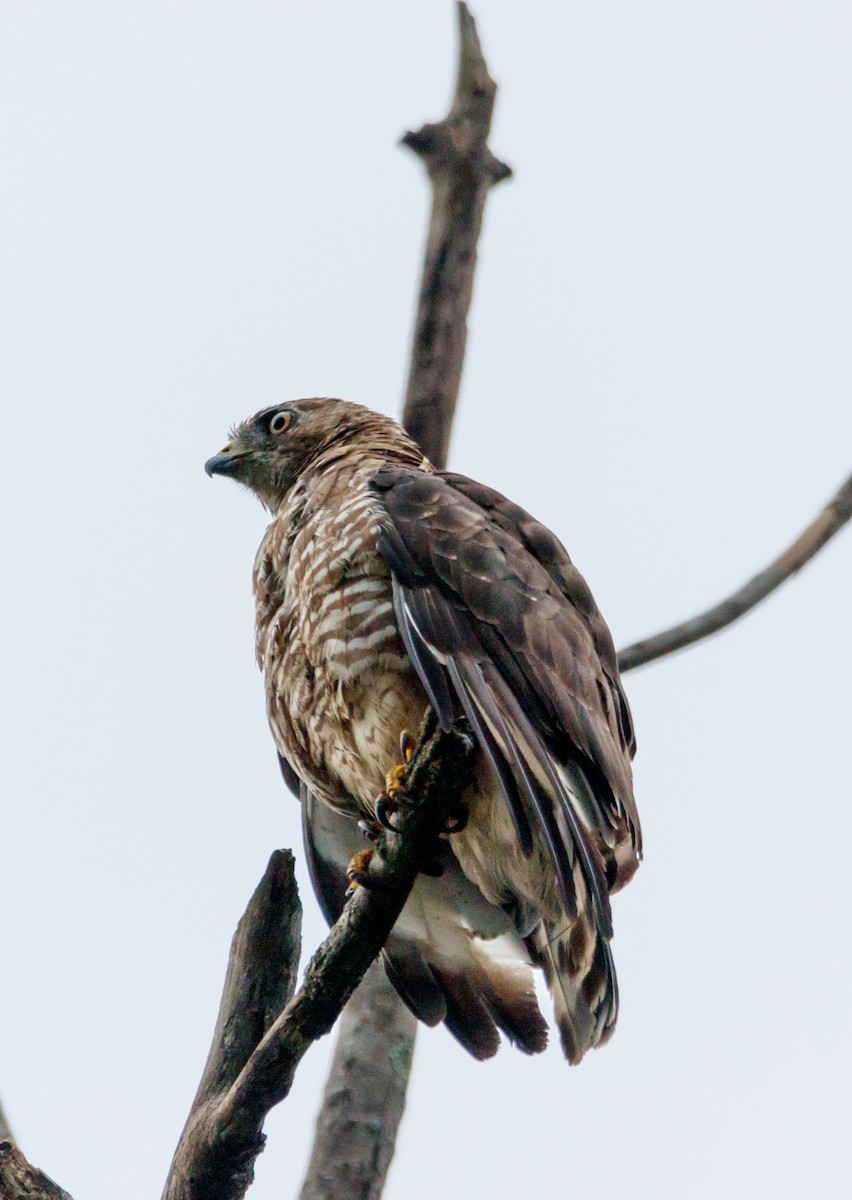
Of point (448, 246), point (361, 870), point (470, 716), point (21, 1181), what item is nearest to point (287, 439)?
point (448, 246)

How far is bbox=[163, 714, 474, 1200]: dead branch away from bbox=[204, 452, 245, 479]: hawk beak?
9.49 feet

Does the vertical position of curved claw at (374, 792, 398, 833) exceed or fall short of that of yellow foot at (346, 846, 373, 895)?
it exceeds it

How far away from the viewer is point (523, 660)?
4.75 m

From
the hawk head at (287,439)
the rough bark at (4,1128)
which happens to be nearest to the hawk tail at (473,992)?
the rough bark at (4,1128)

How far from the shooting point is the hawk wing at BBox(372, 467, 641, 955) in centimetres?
431

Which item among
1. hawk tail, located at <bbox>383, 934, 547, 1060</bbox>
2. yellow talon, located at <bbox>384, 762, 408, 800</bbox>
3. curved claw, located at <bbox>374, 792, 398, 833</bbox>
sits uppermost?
yellow talon, located at <bbox>384, 762, 408, 800</bbox>

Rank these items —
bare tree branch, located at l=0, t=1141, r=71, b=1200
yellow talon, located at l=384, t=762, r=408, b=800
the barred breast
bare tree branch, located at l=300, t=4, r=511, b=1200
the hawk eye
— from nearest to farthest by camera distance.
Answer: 1. bare tree branch, located at l=0, t=1141, r=71, b=1200
2. yellow talon, located at l=384, t=762, r=408, b=800
3. the barred breast
4. the hawk eye
5. bare tree branch, located at l=300, t=4, r=511, b=1200

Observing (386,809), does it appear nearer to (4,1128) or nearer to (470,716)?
(470,716)

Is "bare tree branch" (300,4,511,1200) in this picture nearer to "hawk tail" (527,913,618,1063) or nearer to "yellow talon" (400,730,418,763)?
"hawk tail" (527,913,618,1063)

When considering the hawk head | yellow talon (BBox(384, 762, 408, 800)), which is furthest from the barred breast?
the hawk head

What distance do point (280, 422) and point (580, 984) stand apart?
10.5 ft

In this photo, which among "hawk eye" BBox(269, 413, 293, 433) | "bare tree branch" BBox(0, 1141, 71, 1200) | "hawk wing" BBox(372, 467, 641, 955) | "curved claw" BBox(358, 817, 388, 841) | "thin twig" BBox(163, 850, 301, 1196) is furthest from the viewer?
"hawk eye" BBox(269, 413, 293, 433)

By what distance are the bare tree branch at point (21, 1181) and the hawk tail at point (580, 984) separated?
170 centimetres

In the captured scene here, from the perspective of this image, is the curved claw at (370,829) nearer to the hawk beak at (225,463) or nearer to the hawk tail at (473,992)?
the hawk tail at (473,992)
